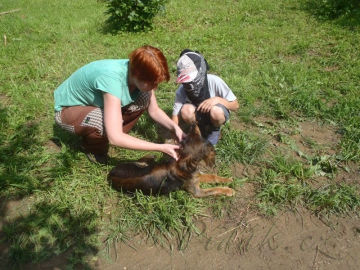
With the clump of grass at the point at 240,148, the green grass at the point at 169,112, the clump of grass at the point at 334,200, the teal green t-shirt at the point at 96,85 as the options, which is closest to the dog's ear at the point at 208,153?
the green grass at the point at 169,112

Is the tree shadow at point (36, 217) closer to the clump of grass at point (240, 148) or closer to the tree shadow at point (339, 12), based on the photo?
the clump of grass at point (240, 148)

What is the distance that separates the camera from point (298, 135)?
357cm

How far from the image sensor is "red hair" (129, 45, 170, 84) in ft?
Result: 7.74

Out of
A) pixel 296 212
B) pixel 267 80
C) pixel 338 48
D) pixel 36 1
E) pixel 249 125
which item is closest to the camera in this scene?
pixel 296 212

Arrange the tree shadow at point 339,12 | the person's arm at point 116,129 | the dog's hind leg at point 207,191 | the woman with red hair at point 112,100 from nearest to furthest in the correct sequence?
the woman with red hair at point 112,100 < the person's arm at point 116,129 < the dog's hind leg at point 207,191 < the tree shadow at point 339,12

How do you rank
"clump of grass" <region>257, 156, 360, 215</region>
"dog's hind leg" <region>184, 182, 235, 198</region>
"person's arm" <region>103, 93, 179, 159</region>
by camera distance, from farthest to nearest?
1. "dog's hind leg" <region>184, 182, 235, 198</region>
2. "clump of grass" <region>257, 156, 360, 215</region>
3. "person's arm" <region>103, 93, 179, 159</region>

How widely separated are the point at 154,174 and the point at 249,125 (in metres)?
1.69

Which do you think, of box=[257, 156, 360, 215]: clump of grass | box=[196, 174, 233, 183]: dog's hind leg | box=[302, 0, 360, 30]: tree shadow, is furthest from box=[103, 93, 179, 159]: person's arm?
box=[302, 0, 360, 30]: tree shadow

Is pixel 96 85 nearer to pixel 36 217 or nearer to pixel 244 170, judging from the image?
pixel 36 217

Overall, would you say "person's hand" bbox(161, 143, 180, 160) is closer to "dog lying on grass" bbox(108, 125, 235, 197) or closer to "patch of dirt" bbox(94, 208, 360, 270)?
"dog lying on grass" bbox(108, 125, 235, 197)

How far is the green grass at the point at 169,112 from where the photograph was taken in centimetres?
268

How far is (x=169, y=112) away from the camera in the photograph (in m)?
4.16

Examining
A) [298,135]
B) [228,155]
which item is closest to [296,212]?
[228,155]

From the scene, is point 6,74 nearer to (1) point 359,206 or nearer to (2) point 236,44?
(2) point 236,44
